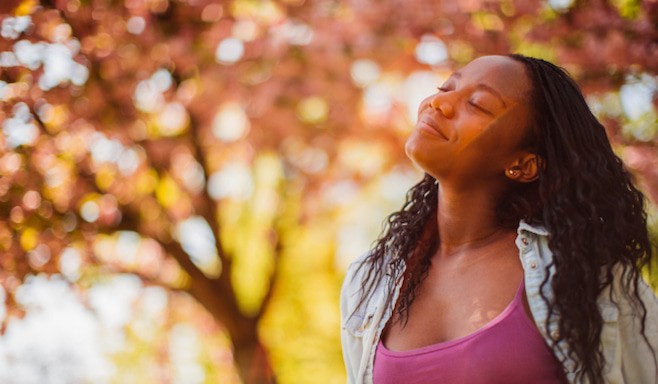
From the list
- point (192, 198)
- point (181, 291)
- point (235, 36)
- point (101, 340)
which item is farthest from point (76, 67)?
point (101, 340)

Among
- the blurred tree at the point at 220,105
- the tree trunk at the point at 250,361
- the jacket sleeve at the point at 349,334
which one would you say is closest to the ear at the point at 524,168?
the jacket sleeve at the point at 349,334

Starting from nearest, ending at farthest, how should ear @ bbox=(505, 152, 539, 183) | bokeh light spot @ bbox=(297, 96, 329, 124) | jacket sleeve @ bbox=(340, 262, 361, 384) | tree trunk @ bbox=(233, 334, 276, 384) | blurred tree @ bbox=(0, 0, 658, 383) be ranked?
ear @ bbox=(505, 152, 539, 183) < jacket sleeve @ bbox=(340, 262, 361, 384) < blurred tree @ bbox=(0, 0, 658, 383) < bokeh light spot @ bbox=(297, 96, 329, 124) < tree trunk @ bbox=(233, 334, 276, 384)

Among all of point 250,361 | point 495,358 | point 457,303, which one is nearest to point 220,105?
point 250,361

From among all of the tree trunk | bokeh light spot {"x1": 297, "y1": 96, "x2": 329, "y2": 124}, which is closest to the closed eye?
bokeh light spot {"x1": 297, "y1": 96, "x2": 329, "y2": 124}

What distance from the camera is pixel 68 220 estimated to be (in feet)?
12.7

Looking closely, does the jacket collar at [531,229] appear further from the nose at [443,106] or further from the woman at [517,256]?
the nose at [443,106]

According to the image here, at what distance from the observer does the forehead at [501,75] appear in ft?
4.70

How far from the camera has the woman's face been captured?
4.59 ft

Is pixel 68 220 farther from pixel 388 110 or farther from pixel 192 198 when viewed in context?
pixel 388 110

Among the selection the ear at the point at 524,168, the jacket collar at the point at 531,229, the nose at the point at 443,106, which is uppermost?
the nose at the point at 443,106

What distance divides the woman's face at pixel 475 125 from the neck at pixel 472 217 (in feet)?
0.21

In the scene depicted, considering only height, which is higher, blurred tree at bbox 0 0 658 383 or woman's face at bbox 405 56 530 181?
woman's face at bbox 405 56 530 181

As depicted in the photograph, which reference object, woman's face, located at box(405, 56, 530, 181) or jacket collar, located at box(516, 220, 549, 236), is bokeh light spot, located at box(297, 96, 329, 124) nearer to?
woman's face, located at box(405, 56, 530, 181)

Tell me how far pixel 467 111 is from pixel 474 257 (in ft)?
1.34
